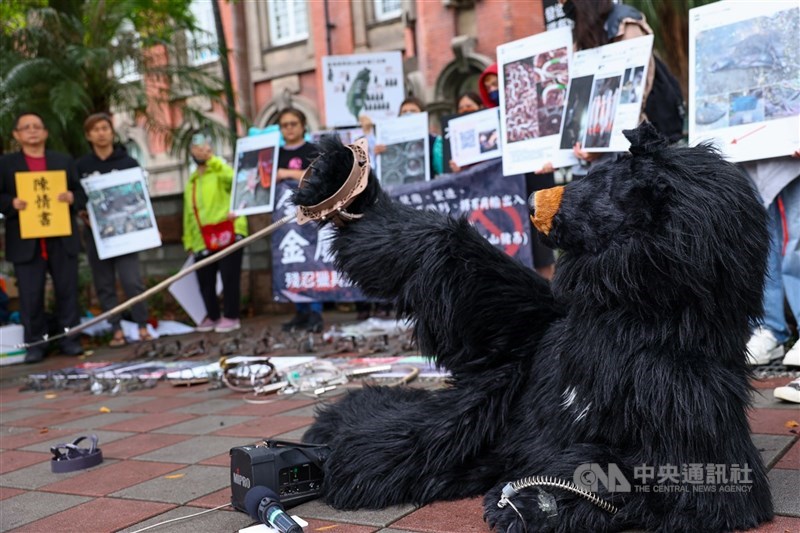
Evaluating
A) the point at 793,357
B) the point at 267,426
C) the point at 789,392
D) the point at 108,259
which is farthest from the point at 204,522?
the point at 108,259

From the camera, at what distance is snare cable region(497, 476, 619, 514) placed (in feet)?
6.57

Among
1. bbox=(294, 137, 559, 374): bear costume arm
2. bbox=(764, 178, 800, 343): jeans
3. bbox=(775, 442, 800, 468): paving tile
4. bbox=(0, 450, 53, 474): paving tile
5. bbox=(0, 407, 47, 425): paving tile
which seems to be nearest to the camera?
bbox=(294, 137, 559, 374): bear costume arm

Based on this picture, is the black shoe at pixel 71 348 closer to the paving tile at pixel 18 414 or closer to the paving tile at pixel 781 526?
the paving tile at pixel 18 414

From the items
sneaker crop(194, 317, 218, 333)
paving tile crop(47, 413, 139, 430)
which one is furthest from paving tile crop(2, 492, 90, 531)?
sneaker crop(194, 317, 218, 333)

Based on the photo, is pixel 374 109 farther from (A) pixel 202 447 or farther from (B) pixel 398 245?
(B) pixel 398 245

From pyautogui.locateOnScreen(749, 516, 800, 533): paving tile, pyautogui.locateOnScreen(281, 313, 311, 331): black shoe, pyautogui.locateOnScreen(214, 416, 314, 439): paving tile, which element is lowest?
pyautogui.locateOnScreen(281, 313, 311, 331): black shoe

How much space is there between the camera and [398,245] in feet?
7.98

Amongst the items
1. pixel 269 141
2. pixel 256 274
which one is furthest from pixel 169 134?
pixel 269 141

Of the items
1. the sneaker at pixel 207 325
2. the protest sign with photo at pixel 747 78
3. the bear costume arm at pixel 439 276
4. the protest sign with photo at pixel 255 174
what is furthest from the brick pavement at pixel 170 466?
the sneaker at pixel 207 325

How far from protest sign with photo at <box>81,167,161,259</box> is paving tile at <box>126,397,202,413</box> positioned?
3146mm

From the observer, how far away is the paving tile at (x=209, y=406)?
4.35m

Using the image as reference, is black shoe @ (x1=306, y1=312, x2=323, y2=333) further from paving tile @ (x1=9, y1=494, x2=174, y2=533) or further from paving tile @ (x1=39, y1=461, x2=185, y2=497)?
paving tile @ (x1=9, y1=494, x2=174, y2=533)

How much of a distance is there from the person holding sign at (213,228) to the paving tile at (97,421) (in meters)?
3.33

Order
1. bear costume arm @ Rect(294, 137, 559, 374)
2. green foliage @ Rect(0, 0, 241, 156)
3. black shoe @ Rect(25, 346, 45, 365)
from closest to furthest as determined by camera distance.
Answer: bear costume arm @ Rect(294, 137, 559, 374) < black shoe @ Rect(25, 346, 45, 365) < green foliage @ Rect(0, 0, 241, 156)
